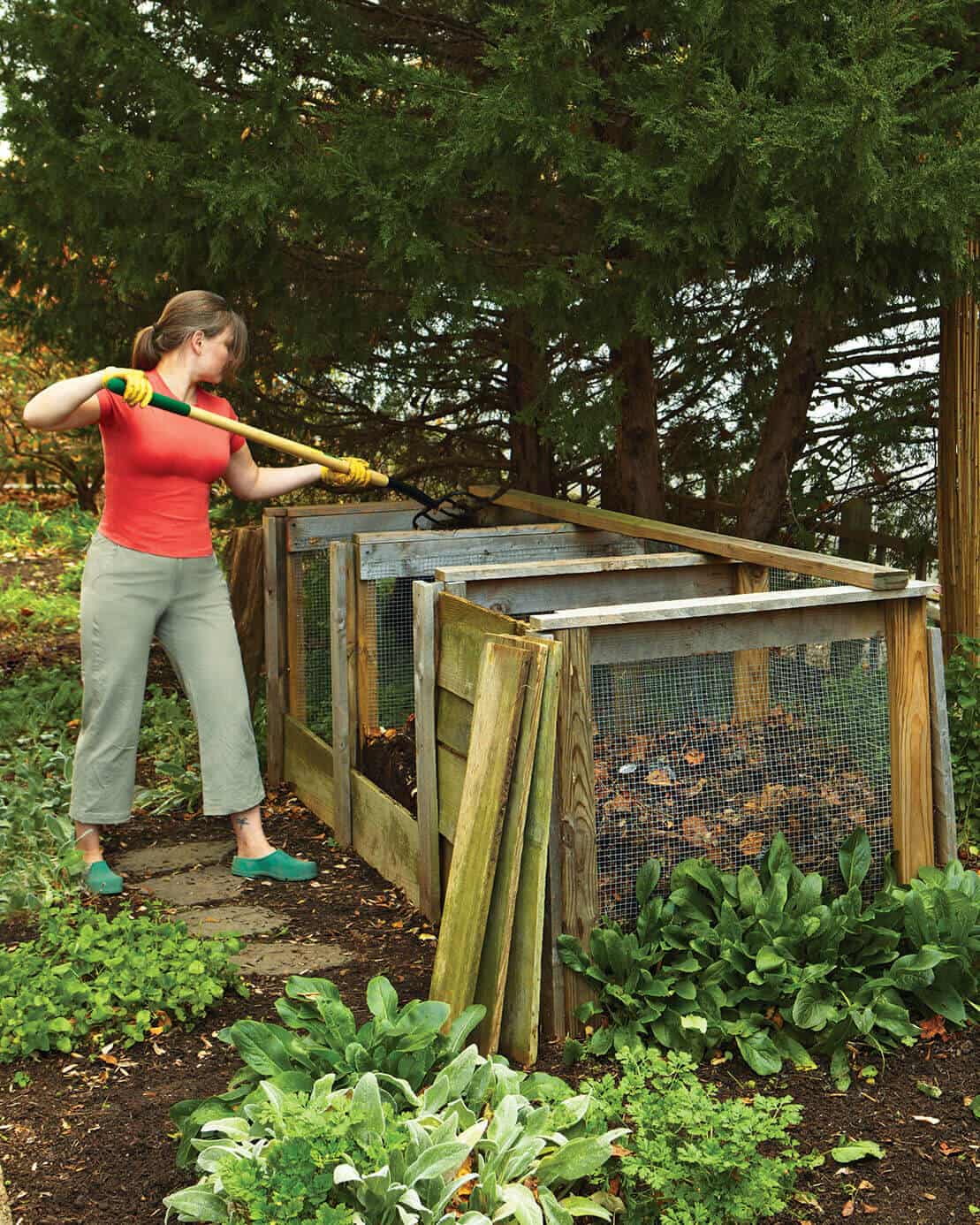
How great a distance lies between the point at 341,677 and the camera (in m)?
4.95

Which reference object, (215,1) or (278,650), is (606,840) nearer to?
(278,650)

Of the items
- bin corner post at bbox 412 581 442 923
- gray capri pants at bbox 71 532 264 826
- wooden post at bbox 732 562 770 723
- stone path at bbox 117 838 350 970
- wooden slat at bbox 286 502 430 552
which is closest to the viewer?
wooden post at bbox 732 562 770 723

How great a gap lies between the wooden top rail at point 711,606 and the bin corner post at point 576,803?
0.04 metres

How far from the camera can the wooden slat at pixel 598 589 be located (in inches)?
168

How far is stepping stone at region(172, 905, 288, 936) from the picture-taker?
423cm

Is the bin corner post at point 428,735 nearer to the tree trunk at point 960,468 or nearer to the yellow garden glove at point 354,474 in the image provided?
the yellow garden glove at point 354,474

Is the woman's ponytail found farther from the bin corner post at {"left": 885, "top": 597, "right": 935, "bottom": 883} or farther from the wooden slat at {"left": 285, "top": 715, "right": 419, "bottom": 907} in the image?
the bin corner post at {"left": 885, "top": 597, "right": 935, "bottom": 883}

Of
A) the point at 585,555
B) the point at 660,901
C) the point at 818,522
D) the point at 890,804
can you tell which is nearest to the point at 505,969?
the point at 660,901

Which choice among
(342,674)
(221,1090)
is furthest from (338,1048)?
(342,674)

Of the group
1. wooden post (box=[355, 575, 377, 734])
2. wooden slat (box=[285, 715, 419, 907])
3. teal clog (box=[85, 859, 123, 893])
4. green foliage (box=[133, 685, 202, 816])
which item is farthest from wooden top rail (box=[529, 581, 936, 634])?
green foliage (box=[133, 685, 202, 816])

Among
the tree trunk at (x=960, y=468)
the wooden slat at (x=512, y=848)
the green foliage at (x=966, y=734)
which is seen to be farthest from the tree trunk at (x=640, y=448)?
the wooden slat at (x=512, y=848)

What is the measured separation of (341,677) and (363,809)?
0.50 meters

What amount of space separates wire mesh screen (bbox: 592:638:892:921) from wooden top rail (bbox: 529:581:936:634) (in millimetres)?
154

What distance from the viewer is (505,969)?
3188 mm
